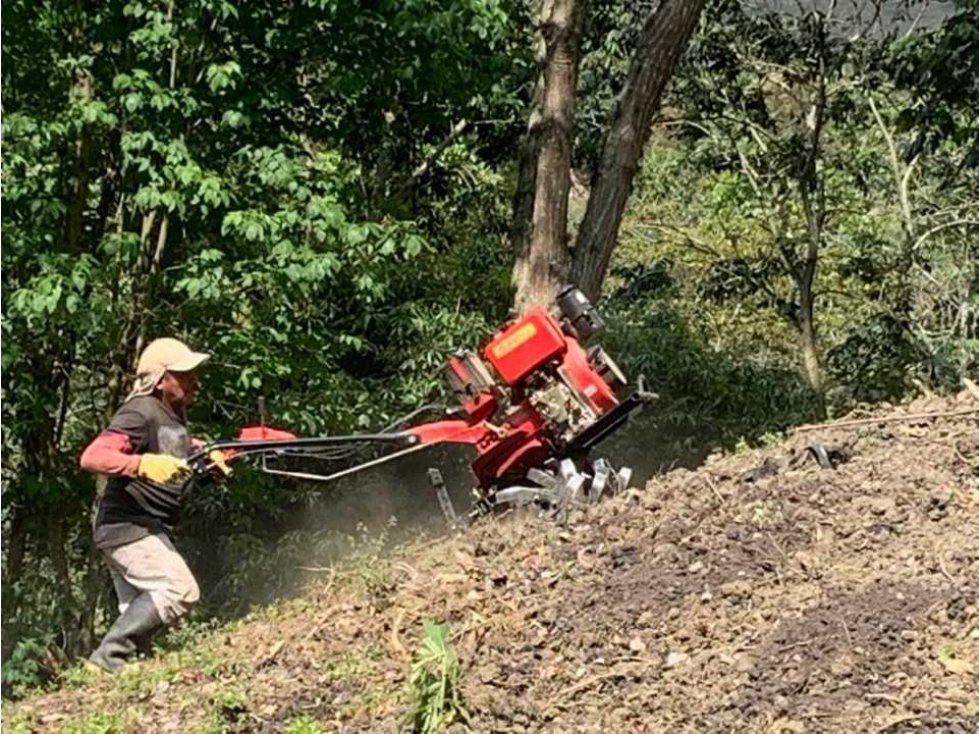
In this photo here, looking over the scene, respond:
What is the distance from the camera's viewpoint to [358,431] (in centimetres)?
1188

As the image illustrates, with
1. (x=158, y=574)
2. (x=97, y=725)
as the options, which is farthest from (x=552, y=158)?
(x=97, y=725)

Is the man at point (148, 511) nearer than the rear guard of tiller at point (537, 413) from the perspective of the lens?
Yes

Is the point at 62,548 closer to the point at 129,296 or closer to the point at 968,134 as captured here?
the point at 129,296

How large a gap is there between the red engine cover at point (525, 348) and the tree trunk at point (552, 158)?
312 centimetres

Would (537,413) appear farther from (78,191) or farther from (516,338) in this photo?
(78,191)

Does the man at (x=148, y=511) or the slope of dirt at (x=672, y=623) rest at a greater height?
the man at (x=148, y=511)

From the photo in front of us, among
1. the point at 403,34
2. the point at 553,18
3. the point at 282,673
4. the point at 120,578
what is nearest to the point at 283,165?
the point at 403,34

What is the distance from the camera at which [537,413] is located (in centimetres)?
784

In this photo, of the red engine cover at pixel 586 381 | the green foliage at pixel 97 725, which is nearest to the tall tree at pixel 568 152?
the red engine cover at pixel 586 381

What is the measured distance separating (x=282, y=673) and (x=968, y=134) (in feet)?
27.4

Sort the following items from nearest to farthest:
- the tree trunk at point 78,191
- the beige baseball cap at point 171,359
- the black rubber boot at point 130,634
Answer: the black rubber boot at point 130,634
the beige baseball cap at point 171,359
the tree trunk at point 78,191

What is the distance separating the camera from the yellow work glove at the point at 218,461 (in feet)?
22.6

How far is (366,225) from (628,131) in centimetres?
235

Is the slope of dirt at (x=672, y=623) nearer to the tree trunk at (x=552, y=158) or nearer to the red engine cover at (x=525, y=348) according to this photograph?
the red engine cover at (x=525, y=348)
